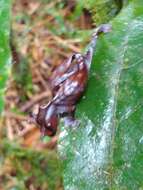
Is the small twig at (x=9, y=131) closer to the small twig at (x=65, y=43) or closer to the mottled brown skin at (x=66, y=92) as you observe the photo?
the small twig at (x=65, y=43)

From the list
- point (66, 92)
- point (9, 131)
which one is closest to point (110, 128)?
point (66, 92)

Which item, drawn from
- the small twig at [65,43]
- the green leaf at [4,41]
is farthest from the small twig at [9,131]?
the green leaf at [4,41]

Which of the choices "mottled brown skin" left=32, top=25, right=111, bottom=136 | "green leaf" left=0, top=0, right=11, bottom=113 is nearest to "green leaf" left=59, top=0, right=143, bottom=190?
"mottled brown skin" left=32, top=25, right=111, bottom=136

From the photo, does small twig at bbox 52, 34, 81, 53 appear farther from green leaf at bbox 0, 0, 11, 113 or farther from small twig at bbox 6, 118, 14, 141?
green leaf at bbox 0, 0, 11, 113

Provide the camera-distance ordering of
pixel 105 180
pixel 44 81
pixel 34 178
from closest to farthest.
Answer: pixel 105 180 → pixel 34 178 → pixel 44 81

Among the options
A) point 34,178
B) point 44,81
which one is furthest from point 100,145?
point 44,81

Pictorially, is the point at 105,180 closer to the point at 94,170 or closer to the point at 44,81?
the point at 94,170
